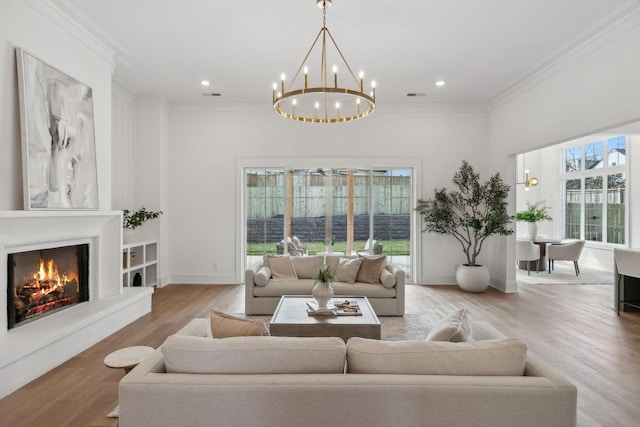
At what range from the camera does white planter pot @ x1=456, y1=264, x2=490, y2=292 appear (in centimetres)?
613

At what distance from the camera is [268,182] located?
700 cm

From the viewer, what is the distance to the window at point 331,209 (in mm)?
6992

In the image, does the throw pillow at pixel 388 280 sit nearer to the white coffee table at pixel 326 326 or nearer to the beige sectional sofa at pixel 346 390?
the white coffee table at pixel 326 326

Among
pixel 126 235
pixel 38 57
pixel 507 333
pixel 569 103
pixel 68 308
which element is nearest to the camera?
pixel 38 57

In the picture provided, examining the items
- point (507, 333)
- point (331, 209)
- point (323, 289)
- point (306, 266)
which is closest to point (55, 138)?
point (323, 289)

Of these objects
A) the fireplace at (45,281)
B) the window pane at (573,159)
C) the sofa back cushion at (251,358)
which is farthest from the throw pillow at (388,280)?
the window pane at (573,159)

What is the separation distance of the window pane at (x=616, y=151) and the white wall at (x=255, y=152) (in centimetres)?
409

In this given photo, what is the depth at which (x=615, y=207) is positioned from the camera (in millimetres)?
8523

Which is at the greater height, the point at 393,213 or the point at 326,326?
the point at 393,213

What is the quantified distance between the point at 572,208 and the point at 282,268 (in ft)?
28.8

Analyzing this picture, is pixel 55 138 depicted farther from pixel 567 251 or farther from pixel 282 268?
pixel 567 251

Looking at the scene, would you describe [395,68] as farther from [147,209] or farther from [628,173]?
[628,173]

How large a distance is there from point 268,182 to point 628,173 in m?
7.86

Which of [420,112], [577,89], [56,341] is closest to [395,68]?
[420,112]
